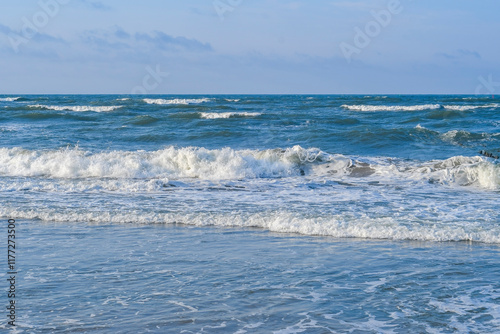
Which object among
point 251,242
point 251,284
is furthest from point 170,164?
point 251,284

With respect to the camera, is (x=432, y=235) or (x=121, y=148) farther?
(x=121, y=148)

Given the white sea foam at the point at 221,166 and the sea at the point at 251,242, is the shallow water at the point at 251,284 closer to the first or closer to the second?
the sea at the point at 251,242

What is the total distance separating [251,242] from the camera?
7.07 m

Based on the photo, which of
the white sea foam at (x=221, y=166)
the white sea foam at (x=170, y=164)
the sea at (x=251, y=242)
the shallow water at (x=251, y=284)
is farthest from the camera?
the white sea foam at (x=170, y=164)

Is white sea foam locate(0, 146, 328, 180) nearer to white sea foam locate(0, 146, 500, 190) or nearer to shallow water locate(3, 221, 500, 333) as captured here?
white sea foam locate(0, 146, 500, 190)

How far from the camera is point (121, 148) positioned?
1881 cm

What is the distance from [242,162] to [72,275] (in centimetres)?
860

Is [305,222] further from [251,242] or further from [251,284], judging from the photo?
[251,284]

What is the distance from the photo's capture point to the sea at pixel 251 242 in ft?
14.9

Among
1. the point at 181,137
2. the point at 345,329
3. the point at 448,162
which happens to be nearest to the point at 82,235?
the point at 345,329

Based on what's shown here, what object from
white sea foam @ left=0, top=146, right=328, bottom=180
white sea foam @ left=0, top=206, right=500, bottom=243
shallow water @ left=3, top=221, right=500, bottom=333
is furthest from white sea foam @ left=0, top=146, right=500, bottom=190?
shallow water @ left=3, top=221, right=500, bottom=333

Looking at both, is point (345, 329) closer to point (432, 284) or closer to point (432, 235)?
point (432, 284)

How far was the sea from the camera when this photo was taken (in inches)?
179

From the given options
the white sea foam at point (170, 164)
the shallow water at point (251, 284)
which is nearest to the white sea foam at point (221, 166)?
the white sea foam at point (170, 164)
